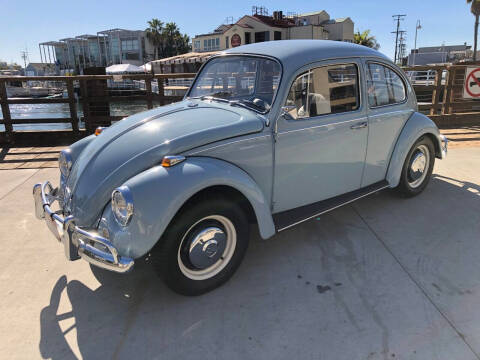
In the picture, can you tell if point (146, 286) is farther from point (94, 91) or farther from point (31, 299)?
point (94, 91)

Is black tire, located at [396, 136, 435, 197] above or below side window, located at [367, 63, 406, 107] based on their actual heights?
below

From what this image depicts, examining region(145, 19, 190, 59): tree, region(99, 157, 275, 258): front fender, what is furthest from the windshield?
region(145, 19, 190, 59): tree

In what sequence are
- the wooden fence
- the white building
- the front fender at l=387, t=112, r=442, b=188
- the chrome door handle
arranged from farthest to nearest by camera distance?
1. the white building
2. the wooden fence
3. the front fender at l=387, t=112, r=442, b=188
4. the chrome door handle

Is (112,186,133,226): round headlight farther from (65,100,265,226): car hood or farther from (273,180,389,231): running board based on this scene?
(273,180,389,231): running board

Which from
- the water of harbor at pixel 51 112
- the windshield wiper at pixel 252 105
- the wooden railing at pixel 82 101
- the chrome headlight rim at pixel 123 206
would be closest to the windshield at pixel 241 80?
the windshield wiper at pixel 252 105

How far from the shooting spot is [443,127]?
328 inches

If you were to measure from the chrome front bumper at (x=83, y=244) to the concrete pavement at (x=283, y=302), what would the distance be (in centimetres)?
44

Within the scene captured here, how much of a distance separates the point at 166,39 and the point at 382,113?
234 feet

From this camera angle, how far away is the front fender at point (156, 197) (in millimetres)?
2229

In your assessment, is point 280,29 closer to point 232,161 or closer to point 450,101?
point 450,101

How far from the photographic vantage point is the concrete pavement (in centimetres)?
216

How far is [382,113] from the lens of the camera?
369 centimetres

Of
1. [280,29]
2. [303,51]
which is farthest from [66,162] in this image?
[280,29]

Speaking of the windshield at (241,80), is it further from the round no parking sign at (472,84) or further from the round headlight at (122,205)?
the round no parking sign at (472,84)
